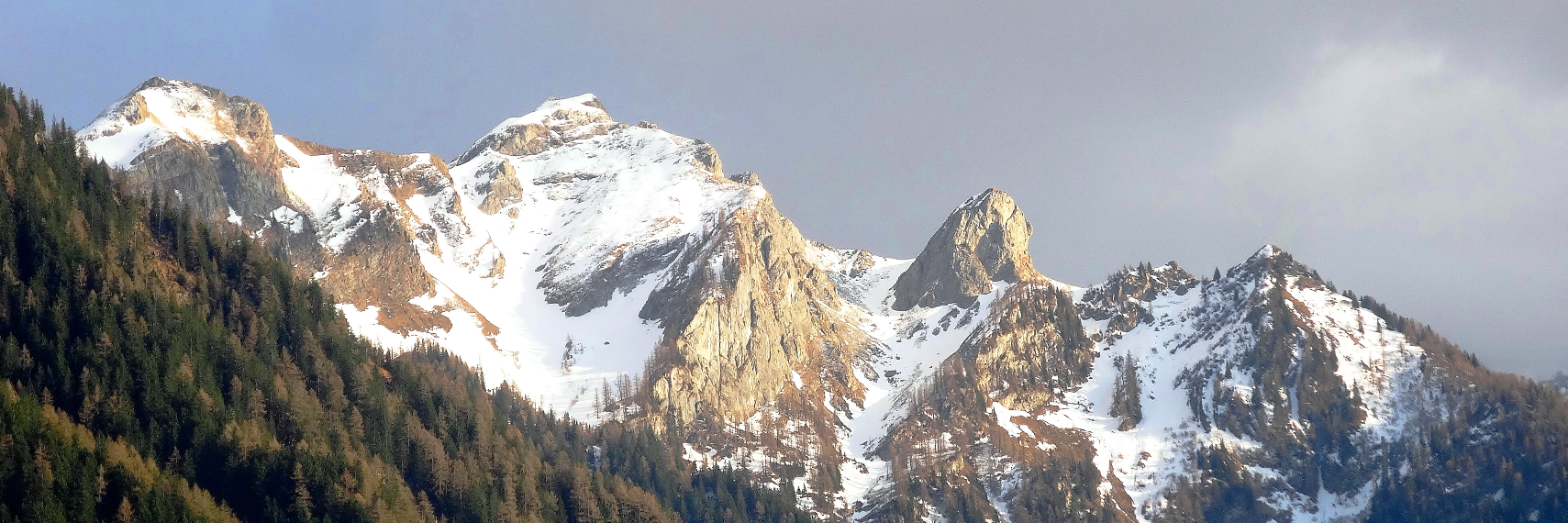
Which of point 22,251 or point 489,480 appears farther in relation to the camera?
point 489,480

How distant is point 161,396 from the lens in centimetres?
16550

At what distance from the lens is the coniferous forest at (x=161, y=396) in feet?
484

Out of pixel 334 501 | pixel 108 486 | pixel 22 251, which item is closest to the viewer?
pixel 108 486

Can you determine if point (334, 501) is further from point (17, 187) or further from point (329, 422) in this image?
point (17, 187)

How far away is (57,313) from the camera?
167 m

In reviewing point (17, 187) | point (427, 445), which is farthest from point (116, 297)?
point (427, 445)

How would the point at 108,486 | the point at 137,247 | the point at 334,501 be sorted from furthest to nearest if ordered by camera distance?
1. the point at 137,247
2. the point at 334,501
3. the point at 108,486

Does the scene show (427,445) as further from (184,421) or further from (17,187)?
(17,187)

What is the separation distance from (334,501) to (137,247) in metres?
50.3

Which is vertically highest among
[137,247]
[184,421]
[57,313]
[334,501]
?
[137,247]

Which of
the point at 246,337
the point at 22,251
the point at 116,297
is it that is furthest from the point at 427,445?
the point at 22,251

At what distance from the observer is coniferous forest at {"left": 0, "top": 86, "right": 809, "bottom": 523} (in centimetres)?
Answer: 14762

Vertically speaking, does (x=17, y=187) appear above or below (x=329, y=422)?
above

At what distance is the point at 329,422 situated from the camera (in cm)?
18262
